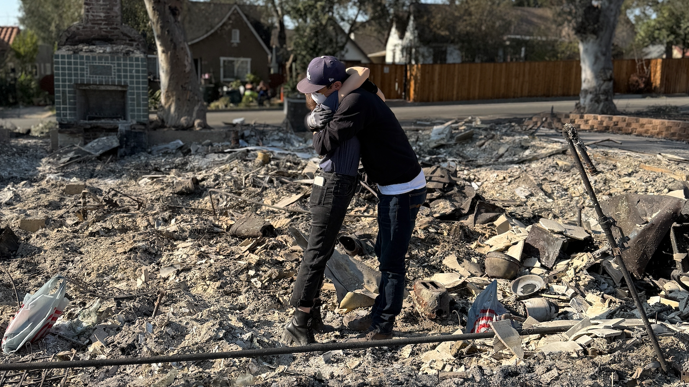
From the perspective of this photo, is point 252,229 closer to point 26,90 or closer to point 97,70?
point 97,70

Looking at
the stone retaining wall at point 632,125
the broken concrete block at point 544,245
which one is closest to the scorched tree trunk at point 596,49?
the stone retaining wall at point 632,125

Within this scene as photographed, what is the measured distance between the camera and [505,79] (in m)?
26.8

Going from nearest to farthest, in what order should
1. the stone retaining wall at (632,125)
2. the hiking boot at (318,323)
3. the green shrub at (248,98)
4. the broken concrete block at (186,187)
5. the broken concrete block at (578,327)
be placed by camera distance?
the broken concrete block at (578,327)
the hiking boot at (318,323)
the broken concrete block at (186,187)
the stone retaining wall at (632,125)
the green shrub at (248,98)

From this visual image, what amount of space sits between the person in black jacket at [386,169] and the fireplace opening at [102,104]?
30.7 ft

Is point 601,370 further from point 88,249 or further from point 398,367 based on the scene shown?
point 88,249

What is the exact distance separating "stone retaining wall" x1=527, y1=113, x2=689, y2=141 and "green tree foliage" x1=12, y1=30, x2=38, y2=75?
1205 inches

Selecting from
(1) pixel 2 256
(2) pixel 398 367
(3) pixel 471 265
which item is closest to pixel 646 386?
(2) pixel 398 367

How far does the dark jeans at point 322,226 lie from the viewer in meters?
3.67

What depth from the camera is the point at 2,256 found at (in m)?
5.47

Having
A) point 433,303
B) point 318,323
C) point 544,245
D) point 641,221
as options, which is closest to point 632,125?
point 641,221

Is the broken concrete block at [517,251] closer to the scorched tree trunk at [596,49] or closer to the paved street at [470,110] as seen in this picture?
the scorched tree trunk at [596,49]

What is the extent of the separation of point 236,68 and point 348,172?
105 feet

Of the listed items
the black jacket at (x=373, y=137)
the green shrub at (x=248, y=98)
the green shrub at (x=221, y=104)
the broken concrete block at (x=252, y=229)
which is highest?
the green shrub at (x=248, y=98)

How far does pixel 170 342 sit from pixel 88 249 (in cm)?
237
